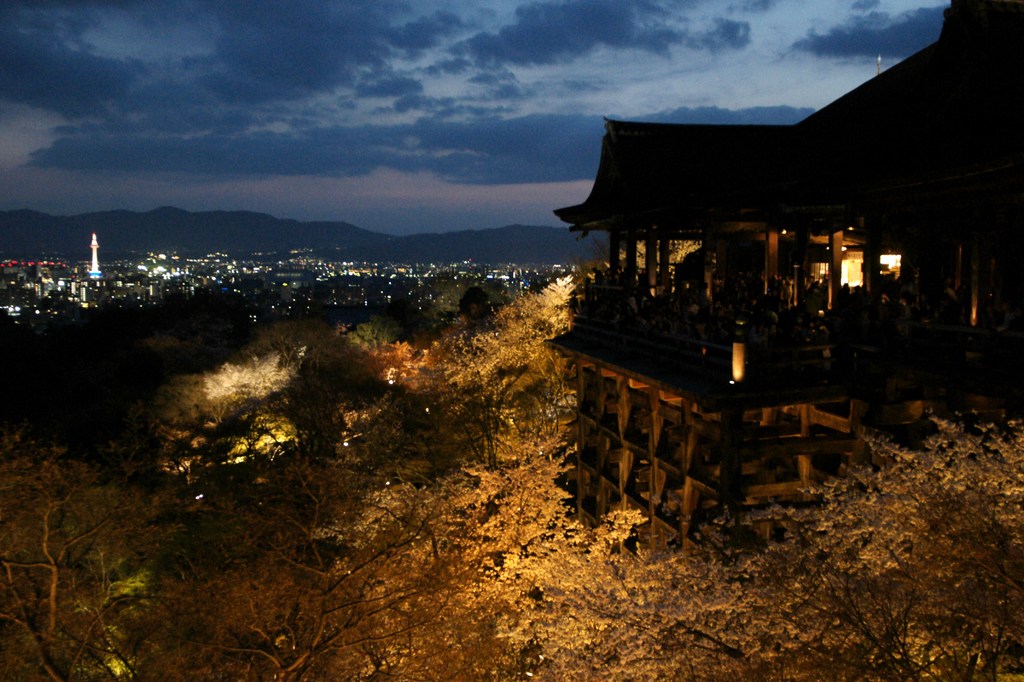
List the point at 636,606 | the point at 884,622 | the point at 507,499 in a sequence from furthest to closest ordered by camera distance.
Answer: the point at 507,499 → the point at 636,606 → the point at 884,622

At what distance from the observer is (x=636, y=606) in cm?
1065

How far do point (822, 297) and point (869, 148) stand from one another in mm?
2903

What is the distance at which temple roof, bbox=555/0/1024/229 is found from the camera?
10.4m

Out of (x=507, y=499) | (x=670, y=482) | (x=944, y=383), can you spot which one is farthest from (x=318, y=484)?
(x=944, y=383)

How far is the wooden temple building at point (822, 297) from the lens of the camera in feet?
34.9

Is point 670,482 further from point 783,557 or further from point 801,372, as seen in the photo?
point 783,557

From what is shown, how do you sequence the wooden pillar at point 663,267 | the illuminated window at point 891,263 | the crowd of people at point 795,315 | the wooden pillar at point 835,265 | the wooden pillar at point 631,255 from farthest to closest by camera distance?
the wooden pillar at point 663,267, the illuminated window at point 891,263, the wooden pillar at point 631,255, the wooden pillar at point 835,265, the crowd of people at point 795,315

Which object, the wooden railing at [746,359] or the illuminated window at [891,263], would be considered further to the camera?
the illuminated window at [891,263]

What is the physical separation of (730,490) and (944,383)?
3564mm

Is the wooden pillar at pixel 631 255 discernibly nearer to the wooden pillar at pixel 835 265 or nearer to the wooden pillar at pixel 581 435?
the wooden pillar at pixel 581 435

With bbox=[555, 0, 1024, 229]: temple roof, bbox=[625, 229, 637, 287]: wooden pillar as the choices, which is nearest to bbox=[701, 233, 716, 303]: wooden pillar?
bbox=[555, 0, 1024, 229]: temple roof

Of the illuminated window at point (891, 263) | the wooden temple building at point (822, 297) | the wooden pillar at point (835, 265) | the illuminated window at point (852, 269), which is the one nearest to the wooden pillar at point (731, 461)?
the wooden temple building at point (822, 297)

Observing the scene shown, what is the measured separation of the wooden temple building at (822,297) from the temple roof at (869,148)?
1.7 inches

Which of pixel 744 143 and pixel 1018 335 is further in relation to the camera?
pixel 744 143
